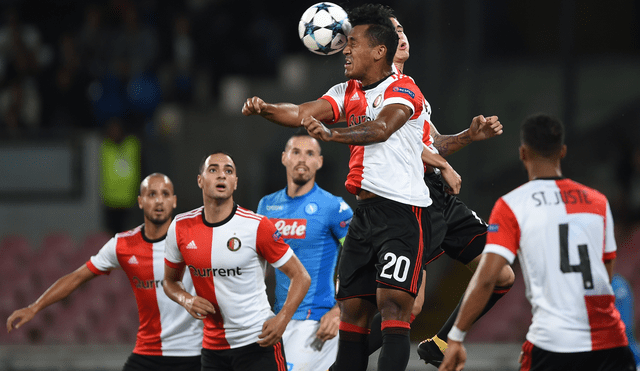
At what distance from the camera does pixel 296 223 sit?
5.90 m

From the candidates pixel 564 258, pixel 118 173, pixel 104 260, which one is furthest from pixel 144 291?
pixel 118 173

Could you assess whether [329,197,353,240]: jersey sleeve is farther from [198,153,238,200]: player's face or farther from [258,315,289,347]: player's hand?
[258,315,289,347]: player's hand

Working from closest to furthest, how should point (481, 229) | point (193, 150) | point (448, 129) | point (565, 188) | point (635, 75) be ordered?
1. point (565, 188)
2. point (481, 229)
3. point (448, 129)
4. point (193, 150)
5. point (635, 75)

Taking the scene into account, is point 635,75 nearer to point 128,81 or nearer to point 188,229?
point 128,81

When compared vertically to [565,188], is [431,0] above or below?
above

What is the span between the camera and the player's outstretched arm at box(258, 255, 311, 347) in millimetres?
4559

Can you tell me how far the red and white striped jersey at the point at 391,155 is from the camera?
443 centimetres

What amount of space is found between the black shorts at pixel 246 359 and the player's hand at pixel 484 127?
6.09 ft

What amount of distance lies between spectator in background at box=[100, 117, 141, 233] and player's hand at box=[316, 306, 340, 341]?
6.14 m

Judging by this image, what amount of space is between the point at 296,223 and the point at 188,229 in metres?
1.22

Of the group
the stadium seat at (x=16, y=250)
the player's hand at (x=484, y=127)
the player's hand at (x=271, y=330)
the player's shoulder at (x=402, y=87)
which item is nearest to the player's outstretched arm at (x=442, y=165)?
the player's hand at (x=484, y=127)

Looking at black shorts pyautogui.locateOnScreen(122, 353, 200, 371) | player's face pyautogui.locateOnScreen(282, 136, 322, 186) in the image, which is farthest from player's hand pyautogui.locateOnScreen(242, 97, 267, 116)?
black shorts pyautogui.locateOnScreen(122, 353, 200, 371)

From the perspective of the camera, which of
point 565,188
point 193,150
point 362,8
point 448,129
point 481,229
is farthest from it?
point 193,150

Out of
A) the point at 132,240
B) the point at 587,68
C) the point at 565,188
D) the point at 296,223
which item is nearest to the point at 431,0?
the point at 587,68
